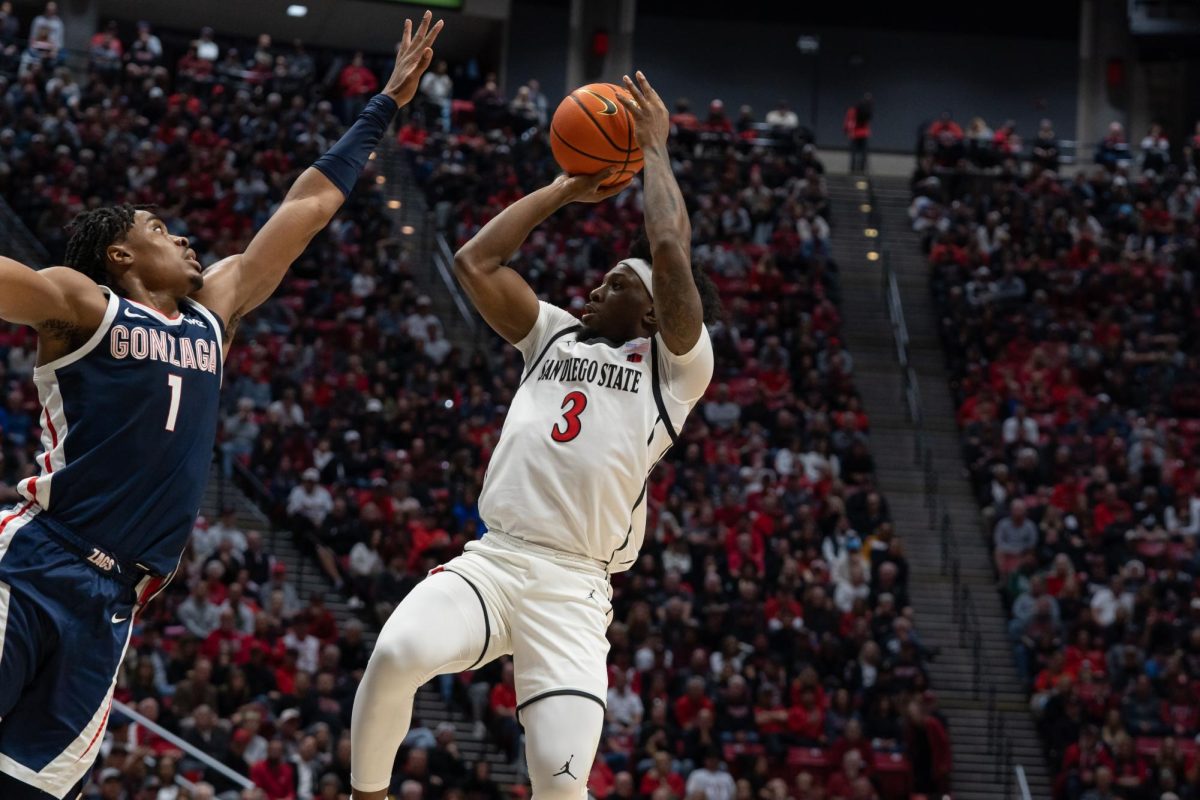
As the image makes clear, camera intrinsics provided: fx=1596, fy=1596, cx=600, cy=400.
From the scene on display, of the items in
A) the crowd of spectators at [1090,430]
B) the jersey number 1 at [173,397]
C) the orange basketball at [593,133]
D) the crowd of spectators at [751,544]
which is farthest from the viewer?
the crowd of spectators at [1090,430]

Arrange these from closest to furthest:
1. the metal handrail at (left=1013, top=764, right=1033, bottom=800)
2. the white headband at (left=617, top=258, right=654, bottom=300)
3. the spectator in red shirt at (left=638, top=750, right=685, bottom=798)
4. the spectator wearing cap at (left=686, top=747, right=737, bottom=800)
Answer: the white headband at (left=617, top=258, right=654, bottom=300) → the spectator in red shirt at (left=638, top=750, right=685, bottom=798) → the spectator wearing cap at (left=686, top=747, right=737, bottom=800) → the metal handrail at (left=1013, top=764, right=1033, bottom=800)

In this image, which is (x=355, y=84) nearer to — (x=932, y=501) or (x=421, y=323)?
(x=421, y=323)

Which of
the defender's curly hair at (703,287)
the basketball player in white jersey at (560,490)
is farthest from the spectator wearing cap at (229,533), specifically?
the defender's curly hair at (703,287)

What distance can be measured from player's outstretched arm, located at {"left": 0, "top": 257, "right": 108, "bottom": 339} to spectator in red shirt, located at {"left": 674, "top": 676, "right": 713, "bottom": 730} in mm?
10876

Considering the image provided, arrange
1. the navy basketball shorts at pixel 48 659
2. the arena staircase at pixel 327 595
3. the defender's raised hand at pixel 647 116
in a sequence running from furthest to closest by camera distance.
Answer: the arena staircase at pixel 327 595 → the defender's raised hand at pixel 647 116 → the navy basketball shorts at pixel 48 659

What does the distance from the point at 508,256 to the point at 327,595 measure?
1055 centimetres

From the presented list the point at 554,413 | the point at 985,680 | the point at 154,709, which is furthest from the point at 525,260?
the point at 554,413

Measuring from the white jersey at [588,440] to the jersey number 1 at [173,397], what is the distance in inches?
52.6

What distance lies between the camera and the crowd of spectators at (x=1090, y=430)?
54.6 feet

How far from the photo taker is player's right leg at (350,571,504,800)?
541cm

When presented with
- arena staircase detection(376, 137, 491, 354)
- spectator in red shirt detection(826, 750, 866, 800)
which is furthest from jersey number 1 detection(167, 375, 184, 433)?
arena staircase detection(376, 137, 491, 354)

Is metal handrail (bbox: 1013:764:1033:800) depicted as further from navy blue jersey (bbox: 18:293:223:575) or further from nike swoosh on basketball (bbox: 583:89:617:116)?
navy blue jersey (bbox: 18:293:223:575)

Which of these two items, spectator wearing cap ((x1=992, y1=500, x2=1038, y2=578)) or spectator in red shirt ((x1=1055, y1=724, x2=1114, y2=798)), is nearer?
spectator in red shirt ((x1=1055, y1=724, x2=1114, y2=798))

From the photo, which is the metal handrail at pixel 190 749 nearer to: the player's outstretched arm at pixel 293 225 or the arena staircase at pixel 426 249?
the player's outstretched arm at pixel 293 225
